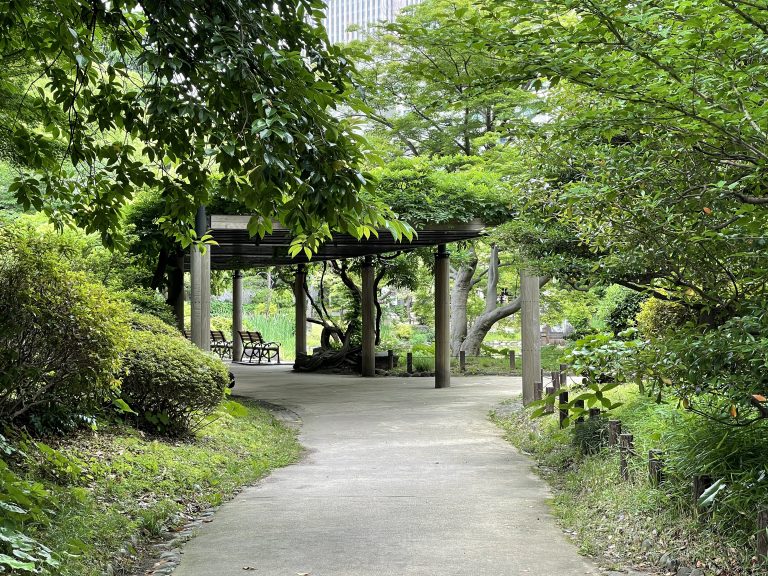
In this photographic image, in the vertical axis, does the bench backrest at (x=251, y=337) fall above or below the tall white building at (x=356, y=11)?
below

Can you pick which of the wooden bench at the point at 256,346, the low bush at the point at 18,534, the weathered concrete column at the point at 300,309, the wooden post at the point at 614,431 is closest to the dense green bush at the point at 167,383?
the low bush at the point at 18,534

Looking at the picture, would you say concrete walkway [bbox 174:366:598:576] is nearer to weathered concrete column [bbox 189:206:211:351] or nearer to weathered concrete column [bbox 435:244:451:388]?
weathered concrete column [bbox 189:206:211:351]

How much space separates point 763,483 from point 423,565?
6.68 ft

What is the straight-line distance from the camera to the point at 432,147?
2133 cm

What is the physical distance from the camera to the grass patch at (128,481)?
4723 millimetres

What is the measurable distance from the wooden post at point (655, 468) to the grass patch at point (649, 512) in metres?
0.06

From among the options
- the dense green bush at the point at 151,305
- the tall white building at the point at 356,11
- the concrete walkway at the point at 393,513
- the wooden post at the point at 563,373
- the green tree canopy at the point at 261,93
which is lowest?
the concrete walkway at the point at 393,513

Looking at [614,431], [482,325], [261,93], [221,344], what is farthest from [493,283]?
[261,93]

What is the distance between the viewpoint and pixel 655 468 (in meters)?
5.48

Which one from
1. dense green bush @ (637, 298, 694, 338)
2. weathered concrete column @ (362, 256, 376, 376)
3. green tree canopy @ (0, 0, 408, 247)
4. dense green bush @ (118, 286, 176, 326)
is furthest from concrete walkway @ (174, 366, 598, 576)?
weathered concrete column @ (362, 256, 376, 376)

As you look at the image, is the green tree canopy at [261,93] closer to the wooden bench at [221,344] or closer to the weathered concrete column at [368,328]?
the weathered concrete column at [368,328]

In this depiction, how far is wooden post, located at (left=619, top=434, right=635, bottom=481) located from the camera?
245 inches

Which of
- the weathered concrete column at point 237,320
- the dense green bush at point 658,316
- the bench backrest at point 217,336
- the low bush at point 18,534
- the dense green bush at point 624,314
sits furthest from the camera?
the bench backrest at point 217,336

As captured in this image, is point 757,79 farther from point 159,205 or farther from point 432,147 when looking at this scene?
point 432,147
